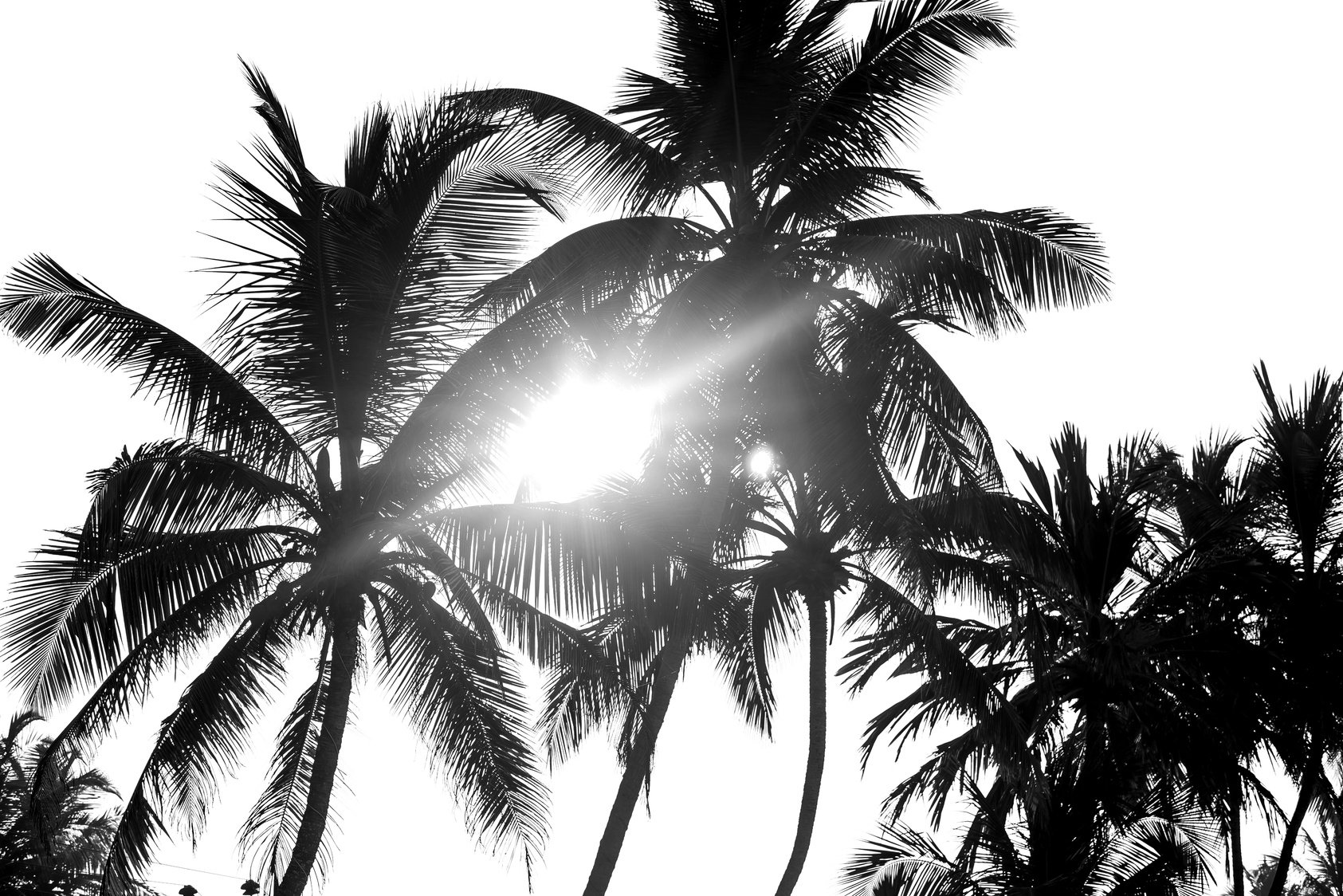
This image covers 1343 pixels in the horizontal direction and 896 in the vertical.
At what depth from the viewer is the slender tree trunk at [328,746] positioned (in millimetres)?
9961

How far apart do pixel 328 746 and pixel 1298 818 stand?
1234cm

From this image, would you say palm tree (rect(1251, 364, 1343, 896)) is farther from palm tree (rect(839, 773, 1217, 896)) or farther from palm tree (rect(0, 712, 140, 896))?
palm tree (rect(0, 712, 140, 896))

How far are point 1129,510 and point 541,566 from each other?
8901 millimetres

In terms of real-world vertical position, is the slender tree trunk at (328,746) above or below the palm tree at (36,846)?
above

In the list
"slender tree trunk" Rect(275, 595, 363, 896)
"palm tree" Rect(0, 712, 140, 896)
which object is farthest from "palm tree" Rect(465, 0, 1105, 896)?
"palm tree" Rect(0, 712, 140, 896)

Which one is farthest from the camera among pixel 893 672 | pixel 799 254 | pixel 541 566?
pixel 893 672

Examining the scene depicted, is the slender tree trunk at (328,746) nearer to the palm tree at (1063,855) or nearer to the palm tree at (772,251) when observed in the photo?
the palm tree at (772,251)

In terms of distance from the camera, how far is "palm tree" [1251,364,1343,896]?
15398 millimetres

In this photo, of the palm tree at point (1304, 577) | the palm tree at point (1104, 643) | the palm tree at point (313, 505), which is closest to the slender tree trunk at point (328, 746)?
the palm tree at point (313, 505)

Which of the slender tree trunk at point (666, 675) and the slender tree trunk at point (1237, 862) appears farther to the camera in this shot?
the slender tree trunk at point (1237, 862)

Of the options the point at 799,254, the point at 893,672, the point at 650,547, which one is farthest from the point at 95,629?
the point at 893,672

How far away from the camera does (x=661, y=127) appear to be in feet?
42.6

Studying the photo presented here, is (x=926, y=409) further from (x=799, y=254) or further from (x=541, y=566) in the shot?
(x=541, y=566)

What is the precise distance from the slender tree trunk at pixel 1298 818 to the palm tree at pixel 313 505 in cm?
1035
